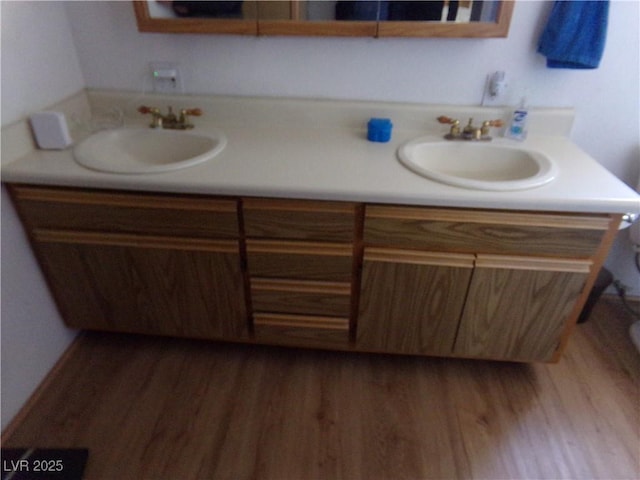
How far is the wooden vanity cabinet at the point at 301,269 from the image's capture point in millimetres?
1226

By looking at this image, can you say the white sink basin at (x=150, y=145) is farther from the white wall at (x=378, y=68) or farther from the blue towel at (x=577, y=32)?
the blue towel at (x=577, y=32)

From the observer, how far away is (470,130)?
148cm

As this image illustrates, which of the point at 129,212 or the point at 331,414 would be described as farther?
the point at 331,414

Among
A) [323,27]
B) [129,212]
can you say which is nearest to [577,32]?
[323,27]

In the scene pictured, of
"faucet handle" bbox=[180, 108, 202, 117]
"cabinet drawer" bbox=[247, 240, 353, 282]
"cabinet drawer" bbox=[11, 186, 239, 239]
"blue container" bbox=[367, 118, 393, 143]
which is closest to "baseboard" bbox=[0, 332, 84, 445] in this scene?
"cabinet drawer" bbox=[11, 186, 239, 239]

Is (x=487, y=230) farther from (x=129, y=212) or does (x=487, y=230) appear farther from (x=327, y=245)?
(x=129, y=212)

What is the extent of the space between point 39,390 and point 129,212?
79cm

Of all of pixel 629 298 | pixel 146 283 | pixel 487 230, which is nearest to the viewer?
pixel 487 230

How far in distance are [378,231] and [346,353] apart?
652mm

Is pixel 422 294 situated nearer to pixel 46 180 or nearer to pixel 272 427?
pixel 272 427

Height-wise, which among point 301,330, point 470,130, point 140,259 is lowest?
point 301,330

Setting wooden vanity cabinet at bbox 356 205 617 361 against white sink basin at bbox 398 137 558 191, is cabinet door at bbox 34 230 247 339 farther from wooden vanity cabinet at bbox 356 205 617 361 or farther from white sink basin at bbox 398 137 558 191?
white sink basin at bbox 398 137 558 191

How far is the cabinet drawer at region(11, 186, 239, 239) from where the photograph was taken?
1.24 metres

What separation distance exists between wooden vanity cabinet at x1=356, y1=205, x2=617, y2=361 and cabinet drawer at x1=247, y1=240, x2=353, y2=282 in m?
0.09
